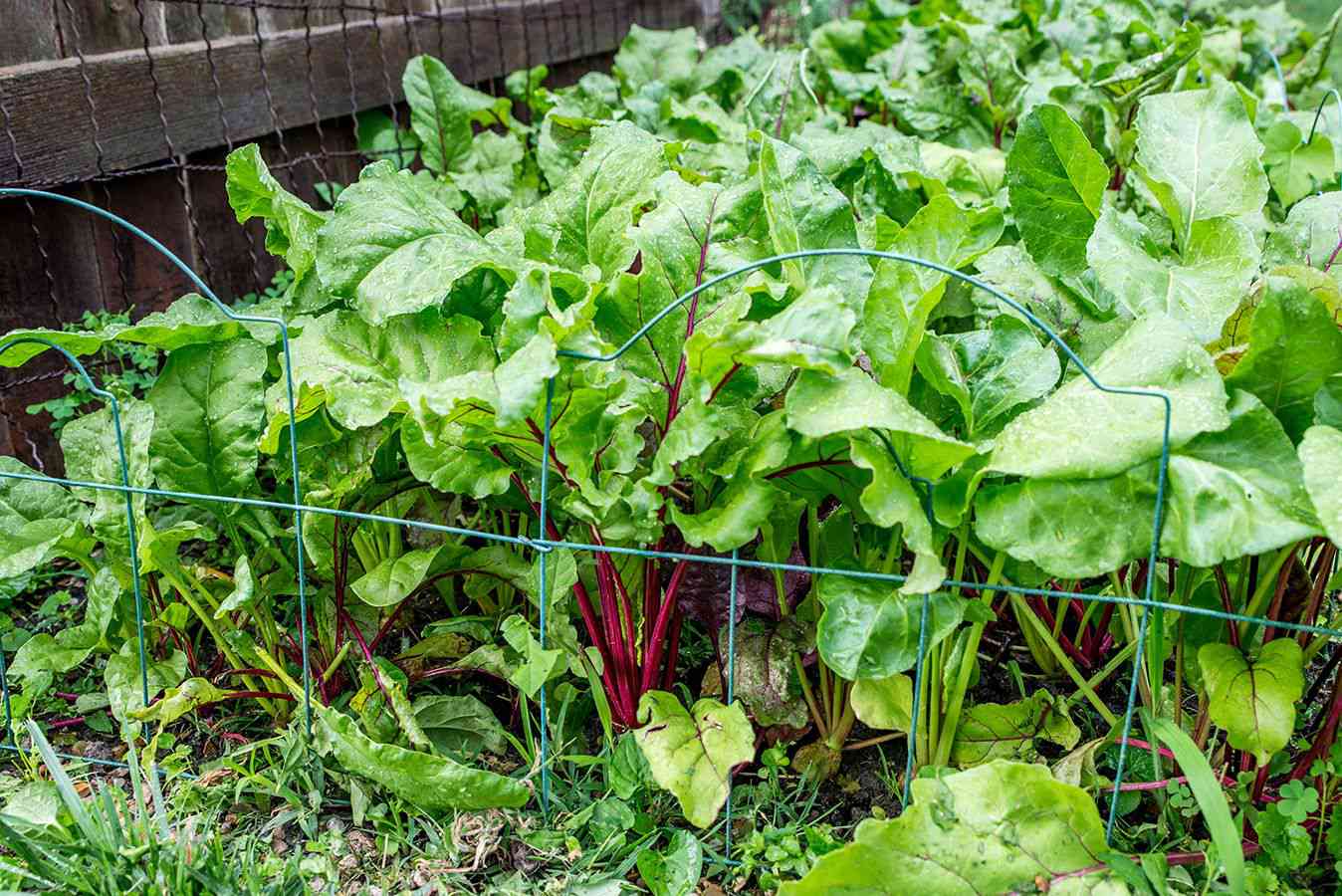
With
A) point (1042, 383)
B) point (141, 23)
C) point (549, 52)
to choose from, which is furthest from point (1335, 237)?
point (549, 52)

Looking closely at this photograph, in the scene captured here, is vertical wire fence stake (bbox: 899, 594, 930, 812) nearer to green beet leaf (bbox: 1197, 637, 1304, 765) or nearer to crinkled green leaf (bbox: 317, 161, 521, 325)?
green beet leaf (bbox: 1197, 637, 1304, 765)

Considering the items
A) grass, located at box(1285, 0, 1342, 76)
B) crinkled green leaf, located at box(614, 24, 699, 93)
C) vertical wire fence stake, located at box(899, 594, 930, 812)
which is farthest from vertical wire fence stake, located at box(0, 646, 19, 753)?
grass, located at box(1285, 0, 1342, 76)

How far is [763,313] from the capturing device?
63.7 inches

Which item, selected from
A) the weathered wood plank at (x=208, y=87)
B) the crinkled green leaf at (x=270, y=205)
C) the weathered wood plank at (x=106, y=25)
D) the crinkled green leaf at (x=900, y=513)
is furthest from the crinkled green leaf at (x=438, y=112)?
the crinkled green leaf at (x=900, y=513)

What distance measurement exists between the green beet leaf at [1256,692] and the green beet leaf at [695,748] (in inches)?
22.6

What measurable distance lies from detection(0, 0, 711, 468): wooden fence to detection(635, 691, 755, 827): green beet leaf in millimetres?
1464

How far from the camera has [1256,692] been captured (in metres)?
1.44

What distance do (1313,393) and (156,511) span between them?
6.10 ft

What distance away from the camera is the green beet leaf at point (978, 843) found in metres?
1.37

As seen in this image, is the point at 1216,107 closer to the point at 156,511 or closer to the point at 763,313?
the point at 763,313

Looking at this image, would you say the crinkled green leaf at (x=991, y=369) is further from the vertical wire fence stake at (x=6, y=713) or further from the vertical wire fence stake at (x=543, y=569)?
the vertical wire fence stake at (x=6, y=713)

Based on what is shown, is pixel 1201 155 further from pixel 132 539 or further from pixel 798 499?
pixel 132 539

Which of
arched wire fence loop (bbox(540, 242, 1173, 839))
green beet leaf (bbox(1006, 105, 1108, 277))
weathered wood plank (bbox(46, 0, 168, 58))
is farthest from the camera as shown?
weathered wood plank (bbox(46, 0, 168, 58))

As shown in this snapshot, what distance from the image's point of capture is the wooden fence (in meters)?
2.27
